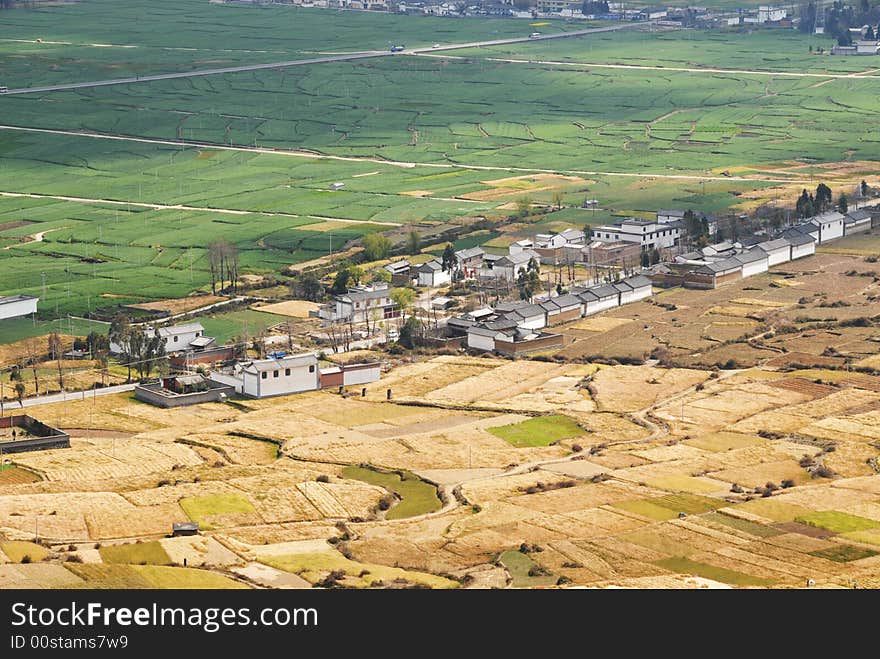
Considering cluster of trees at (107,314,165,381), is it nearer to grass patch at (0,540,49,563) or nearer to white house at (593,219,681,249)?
grass patch at (0,540,49,563)

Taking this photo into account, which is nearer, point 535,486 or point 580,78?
point 535,486

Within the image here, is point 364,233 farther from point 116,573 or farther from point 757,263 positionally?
point 116,573

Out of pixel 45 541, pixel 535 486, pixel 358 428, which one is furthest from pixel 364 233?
pixel 45 541

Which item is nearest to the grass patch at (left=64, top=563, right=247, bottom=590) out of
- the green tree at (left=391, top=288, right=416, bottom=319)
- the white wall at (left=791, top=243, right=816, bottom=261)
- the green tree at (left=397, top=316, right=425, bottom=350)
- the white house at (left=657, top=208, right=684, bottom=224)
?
the green tree at (left=397, top=316, right=425, bottom=350)

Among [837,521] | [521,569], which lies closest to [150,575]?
[521,569]

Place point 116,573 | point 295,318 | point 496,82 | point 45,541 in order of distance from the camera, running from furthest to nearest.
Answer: point 496,82 < point 295,318 < point 45,541 < point 116,573

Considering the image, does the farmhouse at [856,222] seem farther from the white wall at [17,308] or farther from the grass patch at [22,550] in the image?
the grass patch at [22,550]

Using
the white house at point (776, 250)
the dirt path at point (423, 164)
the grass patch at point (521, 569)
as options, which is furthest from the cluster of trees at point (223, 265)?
the grass patch at point (521, 569)
